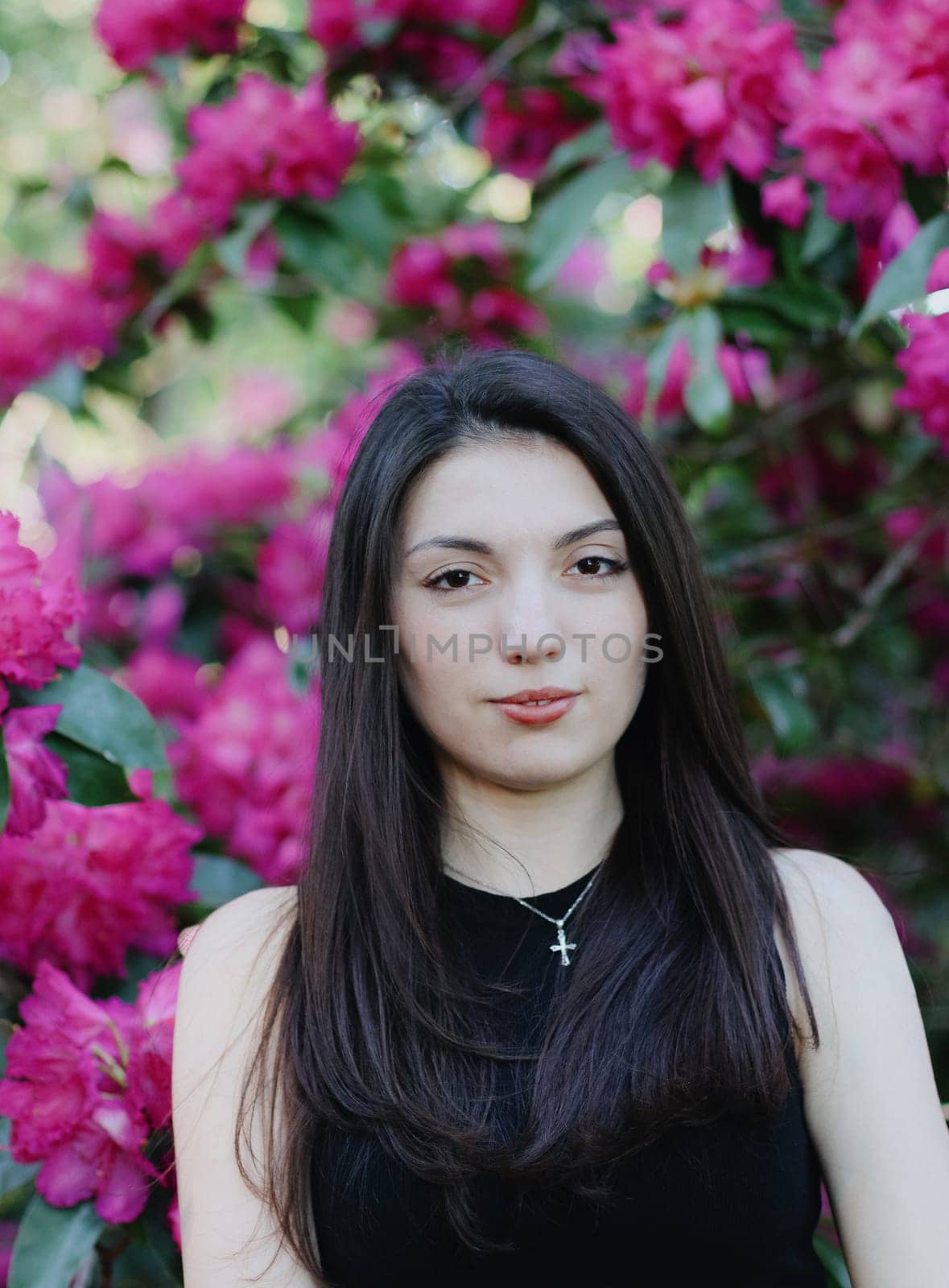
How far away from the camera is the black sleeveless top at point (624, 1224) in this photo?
1.23m

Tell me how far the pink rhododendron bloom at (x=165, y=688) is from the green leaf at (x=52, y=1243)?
1000 mm

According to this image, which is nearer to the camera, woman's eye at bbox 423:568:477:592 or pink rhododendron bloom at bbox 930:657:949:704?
woman's eye at bbox 423:568:477:592

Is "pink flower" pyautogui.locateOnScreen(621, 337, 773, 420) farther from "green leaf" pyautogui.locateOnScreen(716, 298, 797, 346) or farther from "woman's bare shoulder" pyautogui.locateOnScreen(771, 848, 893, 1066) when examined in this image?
"woman's bare shoulder" pyautogui.locateOnScreen(771, 848, 893, 1066)

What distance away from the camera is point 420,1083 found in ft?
4.15

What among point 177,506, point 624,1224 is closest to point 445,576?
point 624,1224

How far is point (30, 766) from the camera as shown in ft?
4.42

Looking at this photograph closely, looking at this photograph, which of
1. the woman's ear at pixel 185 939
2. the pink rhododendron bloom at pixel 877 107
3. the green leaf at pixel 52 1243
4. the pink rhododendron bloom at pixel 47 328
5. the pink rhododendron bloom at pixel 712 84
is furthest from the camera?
the pink rhododendron bloom at pixel 47 328

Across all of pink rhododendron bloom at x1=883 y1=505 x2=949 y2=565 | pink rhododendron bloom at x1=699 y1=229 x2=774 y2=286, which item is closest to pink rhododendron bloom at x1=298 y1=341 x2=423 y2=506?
pink rhododendron bloom at x1=699 y1=229 x2=774 y2=286

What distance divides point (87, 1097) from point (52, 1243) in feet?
0.47

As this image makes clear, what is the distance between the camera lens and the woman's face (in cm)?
128

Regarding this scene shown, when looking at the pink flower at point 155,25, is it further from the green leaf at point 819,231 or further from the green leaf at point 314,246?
the green leaf at point 819,231

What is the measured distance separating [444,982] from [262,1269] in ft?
1.00

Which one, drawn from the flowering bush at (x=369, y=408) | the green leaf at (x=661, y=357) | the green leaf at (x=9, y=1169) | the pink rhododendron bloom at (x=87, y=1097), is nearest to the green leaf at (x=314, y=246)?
the flowering bush at (x=369, y=408)

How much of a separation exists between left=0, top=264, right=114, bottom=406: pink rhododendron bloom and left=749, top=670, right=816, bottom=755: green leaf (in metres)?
1.34
